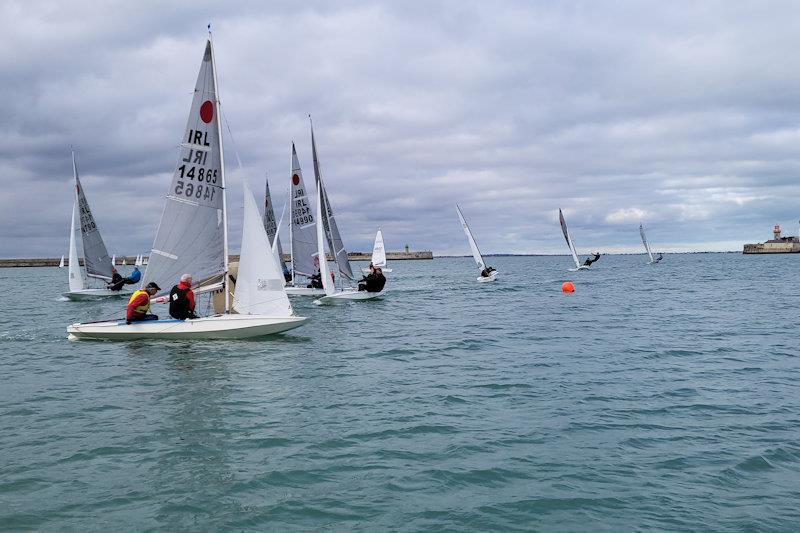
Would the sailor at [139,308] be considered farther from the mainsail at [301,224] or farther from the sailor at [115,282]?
the sailor at [115,282]

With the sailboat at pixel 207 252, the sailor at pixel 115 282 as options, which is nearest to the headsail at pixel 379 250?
the sailor at pixel 115 282

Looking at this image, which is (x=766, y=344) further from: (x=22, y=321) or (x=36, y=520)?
(x=22, y=321)

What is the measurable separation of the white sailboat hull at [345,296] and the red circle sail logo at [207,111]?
14172 millimetres

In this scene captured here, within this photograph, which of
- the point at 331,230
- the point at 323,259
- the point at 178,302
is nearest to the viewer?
the point at 178,302

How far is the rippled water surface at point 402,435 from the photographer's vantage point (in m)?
6.41

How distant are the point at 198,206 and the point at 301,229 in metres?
17.4

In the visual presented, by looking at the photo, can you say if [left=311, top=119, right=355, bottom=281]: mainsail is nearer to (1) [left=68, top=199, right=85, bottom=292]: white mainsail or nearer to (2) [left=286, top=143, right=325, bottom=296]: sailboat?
(2) [left=286, top=143, right=325, bottom=296]: sailboat

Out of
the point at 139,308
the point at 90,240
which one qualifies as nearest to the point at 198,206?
the point at 139,308

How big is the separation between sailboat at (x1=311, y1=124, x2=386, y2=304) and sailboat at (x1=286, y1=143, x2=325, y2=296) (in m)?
0.73

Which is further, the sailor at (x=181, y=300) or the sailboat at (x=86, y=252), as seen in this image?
the sailboat at (x=86, y=252)

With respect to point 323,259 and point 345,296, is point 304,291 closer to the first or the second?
point 345,296

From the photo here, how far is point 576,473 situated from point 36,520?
19.1ft

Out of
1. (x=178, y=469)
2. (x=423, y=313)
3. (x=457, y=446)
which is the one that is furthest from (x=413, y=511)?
(x=423, y=313)

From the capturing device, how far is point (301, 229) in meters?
36.2
